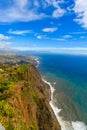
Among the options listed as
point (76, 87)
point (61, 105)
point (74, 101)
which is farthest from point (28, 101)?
point (76, 87)

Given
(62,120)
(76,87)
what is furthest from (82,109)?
(76,87)

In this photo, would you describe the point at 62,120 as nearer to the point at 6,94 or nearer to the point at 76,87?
the point at 6,94

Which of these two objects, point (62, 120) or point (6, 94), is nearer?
point (6, 94)

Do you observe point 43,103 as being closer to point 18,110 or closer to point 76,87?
point 18,110

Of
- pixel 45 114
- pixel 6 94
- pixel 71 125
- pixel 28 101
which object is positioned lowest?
pixel 71 125

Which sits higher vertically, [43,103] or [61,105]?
[43,103]

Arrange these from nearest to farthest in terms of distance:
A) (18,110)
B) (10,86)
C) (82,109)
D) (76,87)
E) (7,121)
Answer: (7,121)
(18,110)
(10,86)
(82,109)
(76,87)

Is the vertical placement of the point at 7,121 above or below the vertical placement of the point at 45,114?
above

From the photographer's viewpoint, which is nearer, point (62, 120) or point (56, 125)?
point (56, 125)

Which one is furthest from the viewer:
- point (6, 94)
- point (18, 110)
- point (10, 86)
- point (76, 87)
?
point (76, 87)
